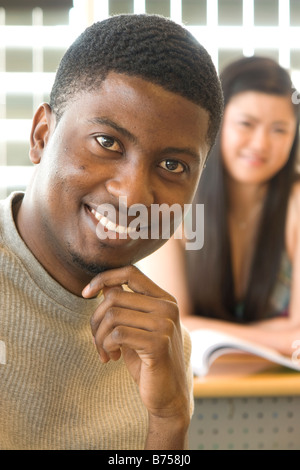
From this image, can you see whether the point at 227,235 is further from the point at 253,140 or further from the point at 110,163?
the point at 110,163

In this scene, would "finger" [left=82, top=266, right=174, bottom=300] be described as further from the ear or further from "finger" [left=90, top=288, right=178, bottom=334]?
the ear

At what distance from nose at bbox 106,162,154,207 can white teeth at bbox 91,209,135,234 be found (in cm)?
3

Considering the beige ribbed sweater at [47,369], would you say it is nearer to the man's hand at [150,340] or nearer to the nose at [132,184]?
the man's hand at [150,340]

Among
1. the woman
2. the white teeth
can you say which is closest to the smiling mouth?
the white teeth

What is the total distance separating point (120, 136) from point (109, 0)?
2.02 metres

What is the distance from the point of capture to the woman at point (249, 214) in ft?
6.43

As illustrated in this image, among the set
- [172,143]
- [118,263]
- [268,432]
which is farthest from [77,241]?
[268,432]

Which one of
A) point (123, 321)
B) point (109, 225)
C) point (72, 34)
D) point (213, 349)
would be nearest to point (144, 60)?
point (109, 225)

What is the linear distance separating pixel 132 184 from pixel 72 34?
181 cm

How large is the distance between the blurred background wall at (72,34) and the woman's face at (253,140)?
0.18 metres

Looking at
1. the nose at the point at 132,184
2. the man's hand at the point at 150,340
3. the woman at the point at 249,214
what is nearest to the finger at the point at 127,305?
the man's hand at the point at 150,340

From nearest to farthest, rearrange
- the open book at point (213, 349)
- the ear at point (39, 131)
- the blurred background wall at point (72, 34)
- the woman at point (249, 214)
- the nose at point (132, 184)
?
the nose at point (132, 184), the ear at point (39, 131), the open book at point (213, 349), the woman at point (249, 214), the blurred background wall at point (72, 34)

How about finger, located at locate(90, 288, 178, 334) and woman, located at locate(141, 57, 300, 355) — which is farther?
woman, located at locate(141, 57, 300, 355)

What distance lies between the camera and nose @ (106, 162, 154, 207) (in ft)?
2.37
